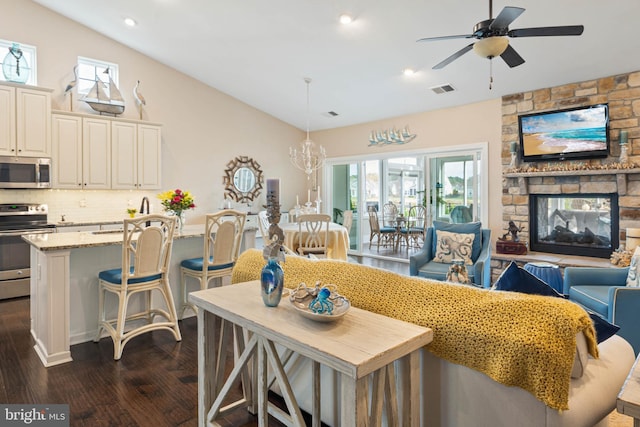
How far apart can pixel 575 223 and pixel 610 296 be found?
107 inches

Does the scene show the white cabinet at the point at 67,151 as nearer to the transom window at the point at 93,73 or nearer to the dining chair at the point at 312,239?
the transom window at the point at 93,73

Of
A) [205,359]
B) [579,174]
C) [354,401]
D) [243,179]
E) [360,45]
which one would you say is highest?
[360,45]

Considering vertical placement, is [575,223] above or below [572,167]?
below

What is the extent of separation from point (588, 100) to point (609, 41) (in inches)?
35.2

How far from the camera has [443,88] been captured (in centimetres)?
546

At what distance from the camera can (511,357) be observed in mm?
1312

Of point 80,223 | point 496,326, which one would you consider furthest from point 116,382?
point 80,223

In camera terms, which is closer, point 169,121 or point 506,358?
point 506,358

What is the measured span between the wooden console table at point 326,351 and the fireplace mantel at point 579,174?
4.36 m

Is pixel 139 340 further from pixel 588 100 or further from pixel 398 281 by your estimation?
pixel 588 100

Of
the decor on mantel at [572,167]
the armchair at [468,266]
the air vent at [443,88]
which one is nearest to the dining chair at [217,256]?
the armchair at [468,266]

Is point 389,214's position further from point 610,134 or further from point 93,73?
point 93,73

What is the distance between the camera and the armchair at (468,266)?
4.10 m

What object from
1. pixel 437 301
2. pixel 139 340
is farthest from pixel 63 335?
pixel 437 301
